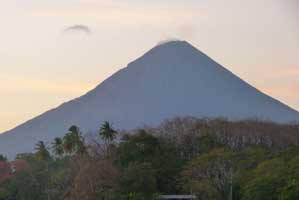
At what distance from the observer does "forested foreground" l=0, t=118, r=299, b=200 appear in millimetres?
51781

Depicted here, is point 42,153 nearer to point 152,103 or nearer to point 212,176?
point 212,176

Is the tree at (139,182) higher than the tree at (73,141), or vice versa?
the tree at (73,141)

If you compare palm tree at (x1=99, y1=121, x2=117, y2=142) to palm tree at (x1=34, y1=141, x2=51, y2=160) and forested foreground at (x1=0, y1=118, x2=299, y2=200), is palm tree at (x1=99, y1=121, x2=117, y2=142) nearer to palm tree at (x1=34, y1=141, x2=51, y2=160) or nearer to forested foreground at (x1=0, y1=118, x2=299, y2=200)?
forested foreground at (x1=0, y1=118, x2=299, y2=200)

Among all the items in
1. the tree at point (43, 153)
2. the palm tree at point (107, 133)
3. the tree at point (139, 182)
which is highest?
the palm tree at point (107, 133)

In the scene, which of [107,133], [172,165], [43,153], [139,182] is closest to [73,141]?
[43,153]

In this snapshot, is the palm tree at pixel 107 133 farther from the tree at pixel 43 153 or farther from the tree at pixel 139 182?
the tree at pixel 139 182

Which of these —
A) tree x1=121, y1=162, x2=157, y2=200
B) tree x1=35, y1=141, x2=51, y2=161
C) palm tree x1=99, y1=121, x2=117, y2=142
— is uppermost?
palm tree x1=99, y1=121, x2=117, y2=142

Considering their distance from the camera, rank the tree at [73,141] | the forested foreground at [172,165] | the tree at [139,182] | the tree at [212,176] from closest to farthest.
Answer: the forested foreground at [172,165] < the tree at [139,182] < the tree at [212,176] < the tree at [73,141]

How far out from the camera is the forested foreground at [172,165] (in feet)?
170

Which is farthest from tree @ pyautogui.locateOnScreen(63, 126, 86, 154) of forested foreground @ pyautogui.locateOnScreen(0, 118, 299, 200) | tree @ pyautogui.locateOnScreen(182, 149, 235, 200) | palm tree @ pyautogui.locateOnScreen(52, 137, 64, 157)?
tree @ pyautogui.locateOnScreen(182, 149, 235, 200)

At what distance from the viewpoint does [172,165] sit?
59.5 metres

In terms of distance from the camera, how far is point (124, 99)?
18175 centimetres

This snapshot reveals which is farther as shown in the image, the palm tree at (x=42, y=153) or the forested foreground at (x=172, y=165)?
the palm tree at (x=42, y=153)

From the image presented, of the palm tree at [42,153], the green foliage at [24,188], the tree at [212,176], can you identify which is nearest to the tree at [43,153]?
the palm tree at [42,153]
